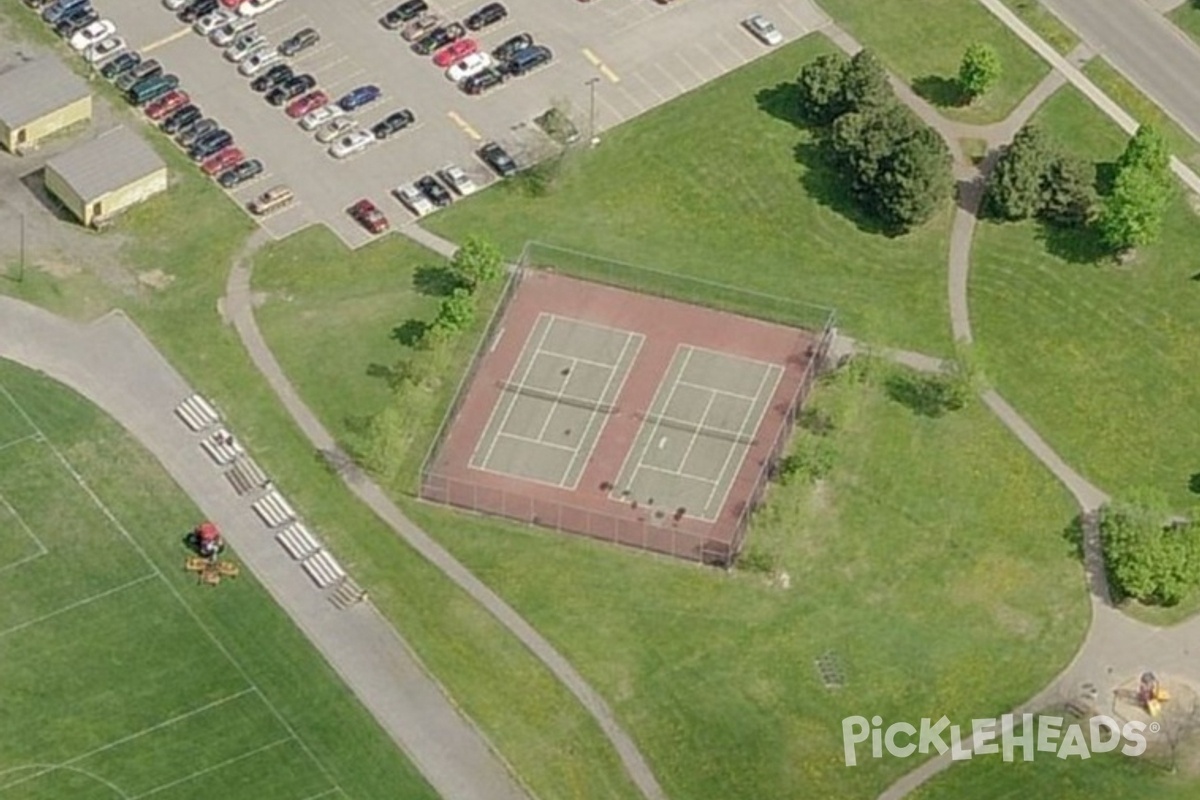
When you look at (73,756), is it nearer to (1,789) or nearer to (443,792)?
(1,789)

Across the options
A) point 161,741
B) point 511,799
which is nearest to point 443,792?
point 511,799

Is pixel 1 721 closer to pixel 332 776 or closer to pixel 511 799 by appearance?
pixel 332 776

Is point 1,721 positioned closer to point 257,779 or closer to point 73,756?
point 73,756

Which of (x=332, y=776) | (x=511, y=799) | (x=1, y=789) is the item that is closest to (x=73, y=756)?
(x=1, y=789)

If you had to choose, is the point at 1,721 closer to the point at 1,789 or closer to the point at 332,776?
the point at 1,789

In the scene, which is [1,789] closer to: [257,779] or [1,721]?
[1,721]

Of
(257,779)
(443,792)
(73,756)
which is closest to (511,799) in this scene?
(443,792)

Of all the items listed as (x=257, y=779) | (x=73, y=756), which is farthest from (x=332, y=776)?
(x=73, y=756)
